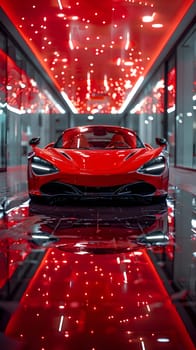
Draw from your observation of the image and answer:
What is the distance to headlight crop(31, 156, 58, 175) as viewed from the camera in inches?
202

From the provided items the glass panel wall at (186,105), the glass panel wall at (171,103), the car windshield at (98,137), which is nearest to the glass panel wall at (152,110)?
the glass panel wall at (171,103)

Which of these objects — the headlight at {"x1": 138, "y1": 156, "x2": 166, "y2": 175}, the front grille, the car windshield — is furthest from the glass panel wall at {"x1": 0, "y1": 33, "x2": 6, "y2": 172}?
the headlight at {"x1": 138, "y1": 156, "x2": 166, "y2": 175}

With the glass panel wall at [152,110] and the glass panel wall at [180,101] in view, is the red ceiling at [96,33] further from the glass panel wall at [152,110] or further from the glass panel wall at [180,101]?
the glass panel wall at [152,110]

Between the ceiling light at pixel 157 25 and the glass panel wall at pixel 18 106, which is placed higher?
the ceiling light at pixel 157 25

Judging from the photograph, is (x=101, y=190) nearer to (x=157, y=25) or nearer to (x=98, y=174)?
(x=98, y=174)

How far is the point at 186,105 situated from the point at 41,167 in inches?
487

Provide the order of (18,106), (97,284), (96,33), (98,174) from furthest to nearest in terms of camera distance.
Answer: (18,106) → (96,33) → (98,174) → (97,284)

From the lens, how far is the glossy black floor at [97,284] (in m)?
1.54

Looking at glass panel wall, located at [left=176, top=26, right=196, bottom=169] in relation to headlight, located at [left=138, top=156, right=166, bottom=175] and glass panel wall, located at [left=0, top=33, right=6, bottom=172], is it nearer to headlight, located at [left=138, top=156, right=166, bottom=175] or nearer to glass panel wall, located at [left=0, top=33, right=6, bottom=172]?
glass panel wall, located at [left=0, top=33, right=6, bottom=172]

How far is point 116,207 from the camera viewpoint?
17.2ft

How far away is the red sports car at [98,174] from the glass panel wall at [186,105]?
35.6ft

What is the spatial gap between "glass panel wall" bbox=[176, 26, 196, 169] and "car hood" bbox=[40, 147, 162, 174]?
422 inches

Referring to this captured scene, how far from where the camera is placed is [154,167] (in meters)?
5.23

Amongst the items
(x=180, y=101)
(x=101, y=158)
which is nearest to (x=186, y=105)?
A: (x=180, y=101)
